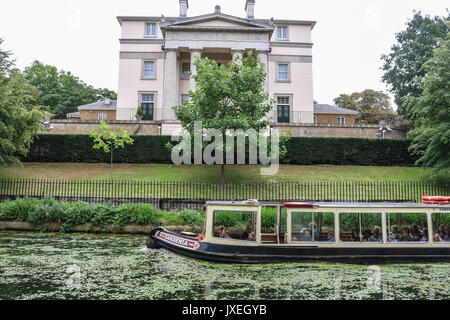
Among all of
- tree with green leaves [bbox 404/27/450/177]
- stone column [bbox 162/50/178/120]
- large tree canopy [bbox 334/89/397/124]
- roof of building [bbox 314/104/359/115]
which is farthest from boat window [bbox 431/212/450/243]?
large tree canopy [bbox 334/89/397/124]

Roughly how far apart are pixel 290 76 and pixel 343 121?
15014 mm

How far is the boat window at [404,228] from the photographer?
11172 millimetres

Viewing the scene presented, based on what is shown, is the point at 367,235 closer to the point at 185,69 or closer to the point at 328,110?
the point at 185,69

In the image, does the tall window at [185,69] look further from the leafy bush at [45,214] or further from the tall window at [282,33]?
the leafy bush at [45,214]

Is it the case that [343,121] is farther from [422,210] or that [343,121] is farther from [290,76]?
[422,210]

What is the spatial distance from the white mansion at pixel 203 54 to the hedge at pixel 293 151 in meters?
7.30

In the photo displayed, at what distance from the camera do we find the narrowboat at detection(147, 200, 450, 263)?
1082cm

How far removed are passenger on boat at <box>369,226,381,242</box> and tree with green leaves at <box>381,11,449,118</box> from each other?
94.2 ft

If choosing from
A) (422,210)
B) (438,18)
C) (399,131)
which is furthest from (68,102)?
(422,210)

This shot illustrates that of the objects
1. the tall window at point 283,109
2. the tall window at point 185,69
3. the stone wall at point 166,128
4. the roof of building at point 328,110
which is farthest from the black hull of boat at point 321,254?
the roof of building at point 328,110

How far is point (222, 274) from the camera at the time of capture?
964 centimetres

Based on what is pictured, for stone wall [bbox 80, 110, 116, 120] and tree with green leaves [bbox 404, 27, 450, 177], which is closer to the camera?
tree with green leaves [bbox 404, 27, 450, 177]

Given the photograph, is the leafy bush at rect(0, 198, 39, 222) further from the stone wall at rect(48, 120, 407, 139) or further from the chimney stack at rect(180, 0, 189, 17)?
the chimney stack at rect(180, 0, 189, 17)

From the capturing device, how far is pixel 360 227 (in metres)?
11.1
